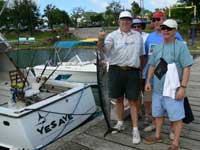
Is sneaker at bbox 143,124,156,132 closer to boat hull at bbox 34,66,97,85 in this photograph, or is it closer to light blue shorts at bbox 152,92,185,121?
light blue shorts at bbox 152,92,185,121

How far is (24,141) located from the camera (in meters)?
5.88

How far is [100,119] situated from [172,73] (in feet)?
6.61

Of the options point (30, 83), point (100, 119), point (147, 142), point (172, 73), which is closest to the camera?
point (172, 73)

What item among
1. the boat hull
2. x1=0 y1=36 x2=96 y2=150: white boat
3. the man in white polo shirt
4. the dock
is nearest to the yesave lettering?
x1=0 y1=36 x2=96 y2=150: white boat

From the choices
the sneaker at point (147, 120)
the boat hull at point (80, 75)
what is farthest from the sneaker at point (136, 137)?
the boat hull at point (80, 75)

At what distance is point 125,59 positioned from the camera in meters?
4.56

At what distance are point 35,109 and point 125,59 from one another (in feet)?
7.40

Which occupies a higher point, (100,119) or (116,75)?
(116,75)

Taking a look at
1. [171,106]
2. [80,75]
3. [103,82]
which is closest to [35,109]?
[103,82]

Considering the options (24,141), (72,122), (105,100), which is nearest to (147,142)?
(105,100)

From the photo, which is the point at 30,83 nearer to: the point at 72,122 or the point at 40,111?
the point at 72,122

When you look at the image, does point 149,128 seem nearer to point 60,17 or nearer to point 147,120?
point 147,120

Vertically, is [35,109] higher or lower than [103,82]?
lower

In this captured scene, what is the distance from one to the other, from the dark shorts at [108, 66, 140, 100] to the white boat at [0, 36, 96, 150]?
6.37 feet
